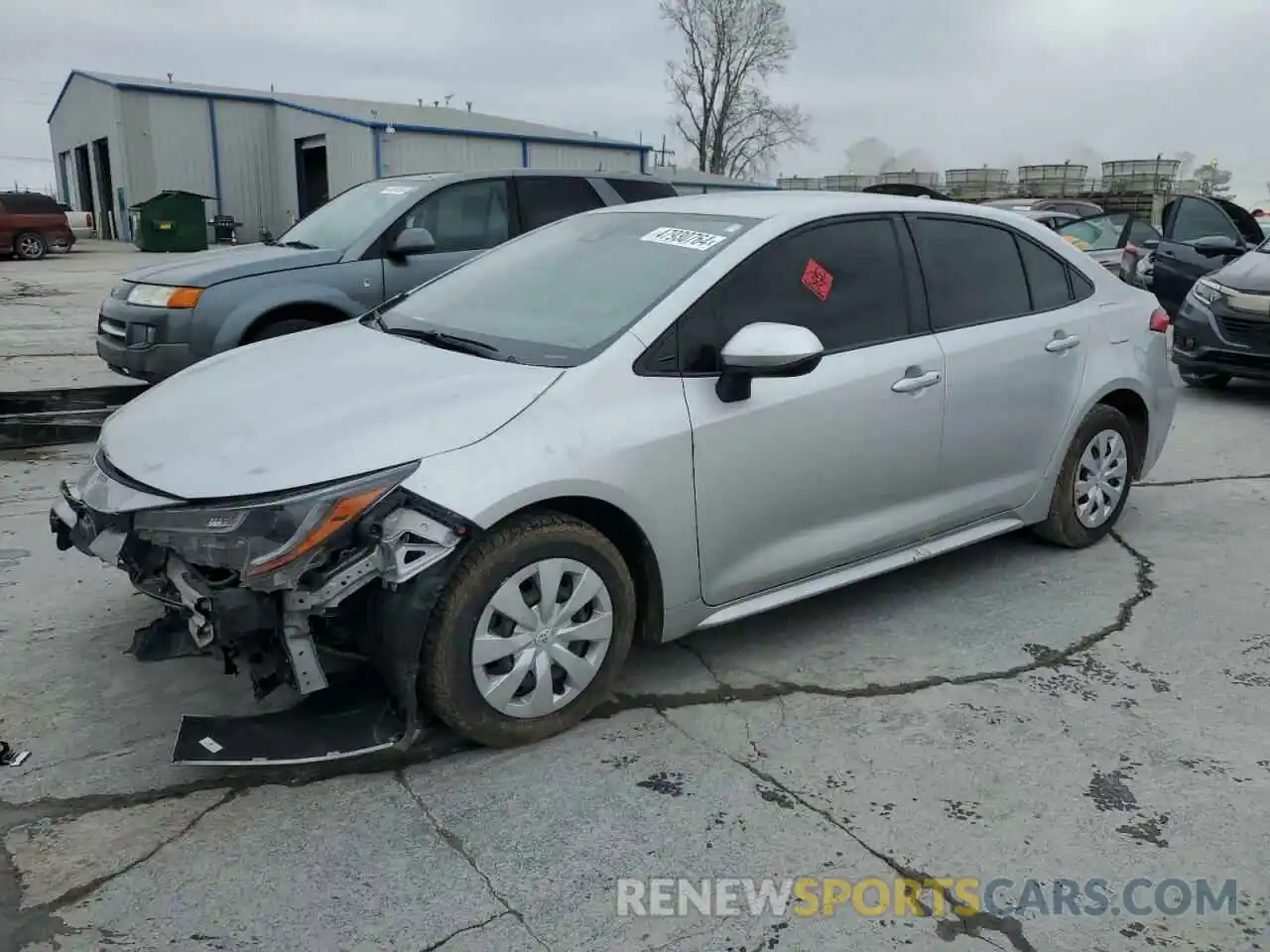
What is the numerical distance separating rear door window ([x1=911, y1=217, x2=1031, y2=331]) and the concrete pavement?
1222mm

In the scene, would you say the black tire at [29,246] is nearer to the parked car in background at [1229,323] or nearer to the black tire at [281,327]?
the black tire at [281,327]

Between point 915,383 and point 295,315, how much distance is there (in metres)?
4.23

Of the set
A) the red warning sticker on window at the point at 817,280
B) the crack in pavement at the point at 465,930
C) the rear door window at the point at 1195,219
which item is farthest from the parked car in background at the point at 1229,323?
the crack in pavement at the point at 465,930

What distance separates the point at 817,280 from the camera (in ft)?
12.5

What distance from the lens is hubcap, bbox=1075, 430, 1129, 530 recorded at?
15.9ft

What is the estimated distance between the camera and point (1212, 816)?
2.91 metres

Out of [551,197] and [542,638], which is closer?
[542,638]

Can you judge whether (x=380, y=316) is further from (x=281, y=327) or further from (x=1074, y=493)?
(x=1074, y=493)

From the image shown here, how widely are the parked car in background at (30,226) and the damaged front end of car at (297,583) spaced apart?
1014 inches

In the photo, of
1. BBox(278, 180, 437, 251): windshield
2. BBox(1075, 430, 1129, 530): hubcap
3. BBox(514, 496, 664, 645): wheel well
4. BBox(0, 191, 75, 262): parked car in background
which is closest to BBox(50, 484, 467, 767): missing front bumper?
BBox(514, 496, 664, 645): wheel well

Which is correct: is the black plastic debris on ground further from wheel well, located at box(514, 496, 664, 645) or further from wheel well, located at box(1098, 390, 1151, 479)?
wheel well, located at box(1098, 390, 1151, 479)

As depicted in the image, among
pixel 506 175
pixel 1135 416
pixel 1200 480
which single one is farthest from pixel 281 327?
pixel 1200 480

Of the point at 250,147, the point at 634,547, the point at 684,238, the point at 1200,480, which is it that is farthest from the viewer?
the point at 250,147

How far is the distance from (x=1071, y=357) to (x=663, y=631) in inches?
95.0
